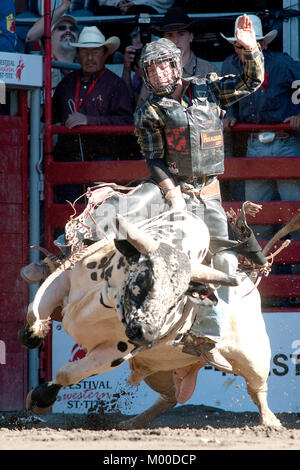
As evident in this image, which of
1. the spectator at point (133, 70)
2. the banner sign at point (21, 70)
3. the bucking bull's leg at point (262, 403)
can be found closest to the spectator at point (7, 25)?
the banner sign at point (21, 70)

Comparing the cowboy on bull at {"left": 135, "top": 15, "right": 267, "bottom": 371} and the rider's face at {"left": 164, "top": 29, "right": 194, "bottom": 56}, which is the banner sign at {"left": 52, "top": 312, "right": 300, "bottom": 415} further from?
the rider's face at {"left": 164, "top": 29, "right": 194, "bottom": 56}

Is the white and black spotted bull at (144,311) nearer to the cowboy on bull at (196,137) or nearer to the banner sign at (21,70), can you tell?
the cowboy on bull at (196,137)

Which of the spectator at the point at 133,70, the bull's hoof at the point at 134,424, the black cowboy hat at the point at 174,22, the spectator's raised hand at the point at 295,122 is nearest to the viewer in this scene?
the bull's hoof at the point at 134,424

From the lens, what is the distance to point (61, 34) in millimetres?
8492

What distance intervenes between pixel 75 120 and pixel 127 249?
285 cm

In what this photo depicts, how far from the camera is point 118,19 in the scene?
8.69 meters

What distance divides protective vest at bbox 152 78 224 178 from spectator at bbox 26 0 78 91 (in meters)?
2.62

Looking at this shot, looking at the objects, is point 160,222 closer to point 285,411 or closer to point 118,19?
point 285,411

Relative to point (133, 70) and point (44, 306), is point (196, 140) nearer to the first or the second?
point (44, 306)

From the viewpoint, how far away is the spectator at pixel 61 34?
26.8ft

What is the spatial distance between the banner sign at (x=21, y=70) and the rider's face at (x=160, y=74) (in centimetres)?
221

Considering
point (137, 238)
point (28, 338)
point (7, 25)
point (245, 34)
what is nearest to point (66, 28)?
point (7, 25)

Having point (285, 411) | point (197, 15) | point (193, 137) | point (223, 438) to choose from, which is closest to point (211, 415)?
point (285, 411)

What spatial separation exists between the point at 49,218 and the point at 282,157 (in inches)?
80.0
